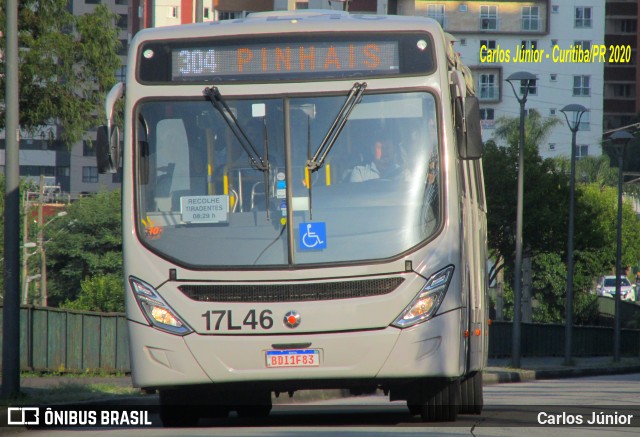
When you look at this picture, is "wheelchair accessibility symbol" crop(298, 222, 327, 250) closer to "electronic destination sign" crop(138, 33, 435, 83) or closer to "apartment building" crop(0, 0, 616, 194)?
"electronic destination sign" crop(138, 33, 435, 83)

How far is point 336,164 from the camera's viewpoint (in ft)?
35.4

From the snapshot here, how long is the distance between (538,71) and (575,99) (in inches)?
163

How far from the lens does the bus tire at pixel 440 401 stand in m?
11.6

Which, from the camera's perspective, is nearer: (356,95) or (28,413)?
(356,95)

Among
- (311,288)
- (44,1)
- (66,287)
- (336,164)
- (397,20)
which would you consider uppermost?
(44,1)

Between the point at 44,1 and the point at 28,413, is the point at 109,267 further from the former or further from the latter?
the point at 28,413

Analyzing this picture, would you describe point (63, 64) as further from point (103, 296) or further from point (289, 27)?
point (103, 296)

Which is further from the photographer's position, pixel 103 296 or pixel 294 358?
pixel 103 296

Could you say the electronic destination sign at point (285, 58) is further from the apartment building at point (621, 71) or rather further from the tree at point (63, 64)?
the apartment building at point (621, 71)

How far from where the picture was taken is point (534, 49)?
112375mm

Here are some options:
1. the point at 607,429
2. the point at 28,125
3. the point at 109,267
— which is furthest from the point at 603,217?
the point at 607,429

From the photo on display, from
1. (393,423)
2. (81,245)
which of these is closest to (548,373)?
(393,423)

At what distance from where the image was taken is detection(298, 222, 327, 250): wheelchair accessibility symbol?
10.7 m

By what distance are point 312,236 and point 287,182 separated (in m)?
0.49
